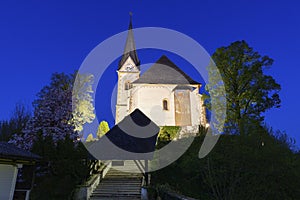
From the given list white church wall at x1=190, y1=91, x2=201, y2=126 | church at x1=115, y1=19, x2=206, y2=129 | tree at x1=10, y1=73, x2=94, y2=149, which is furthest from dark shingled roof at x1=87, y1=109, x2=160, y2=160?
white church wall at x1=190, y1=91, x2=201, y2=126

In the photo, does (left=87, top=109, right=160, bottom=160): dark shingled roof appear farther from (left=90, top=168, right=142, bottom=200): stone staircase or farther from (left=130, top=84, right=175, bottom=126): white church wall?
(left=130, top=84, right=175, bottom=126): white church wall

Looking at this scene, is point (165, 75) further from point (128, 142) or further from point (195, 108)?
point (128, 142)

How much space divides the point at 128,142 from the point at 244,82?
10338 mm

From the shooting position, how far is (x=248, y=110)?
59.3ft

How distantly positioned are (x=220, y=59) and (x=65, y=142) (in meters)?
13.8

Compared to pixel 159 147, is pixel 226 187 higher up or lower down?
lower down

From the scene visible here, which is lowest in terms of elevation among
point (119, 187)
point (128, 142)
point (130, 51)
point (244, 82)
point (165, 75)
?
point (119, 187)

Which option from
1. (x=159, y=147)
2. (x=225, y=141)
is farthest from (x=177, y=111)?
(x=225, y=141)

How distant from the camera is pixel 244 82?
61.4ft

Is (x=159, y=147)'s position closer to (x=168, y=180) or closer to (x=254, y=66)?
(x=168, y=180)

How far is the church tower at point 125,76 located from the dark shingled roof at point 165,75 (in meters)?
5.61

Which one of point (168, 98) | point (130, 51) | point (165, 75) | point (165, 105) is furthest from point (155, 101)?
point (130, 51)

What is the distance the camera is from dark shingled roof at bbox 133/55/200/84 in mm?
29344

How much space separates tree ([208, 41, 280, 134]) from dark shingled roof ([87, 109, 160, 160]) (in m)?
6.15
